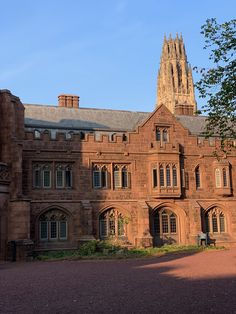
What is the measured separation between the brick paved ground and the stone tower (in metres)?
81.6

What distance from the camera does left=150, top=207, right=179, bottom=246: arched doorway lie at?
30259 mm

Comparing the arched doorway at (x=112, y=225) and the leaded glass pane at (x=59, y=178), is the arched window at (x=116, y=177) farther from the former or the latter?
the leaded glass pane at (x=59, y=178)

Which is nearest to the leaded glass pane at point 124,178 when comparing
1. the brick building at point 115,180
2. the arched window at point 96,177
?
the brick building at point 115,180

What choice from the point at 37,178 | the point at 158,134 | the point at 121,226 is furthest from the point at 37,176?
the point at 158,134

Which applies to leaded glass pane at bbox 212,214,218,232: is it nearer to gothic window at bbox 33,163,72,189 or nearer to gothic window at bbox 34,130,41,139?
gothic window at bbox 33,163,72,189

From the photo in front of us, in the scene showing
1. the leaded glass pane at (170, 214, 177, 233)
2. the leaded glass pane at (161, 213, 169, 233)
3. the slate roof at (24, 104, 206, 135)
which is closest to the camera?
the leaded glass pane at (161, 213, 169, 233)

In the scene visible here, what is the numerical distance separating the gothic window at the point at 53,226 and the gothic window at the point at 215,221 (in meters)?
9.95

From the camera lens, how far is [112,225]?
29.7 m

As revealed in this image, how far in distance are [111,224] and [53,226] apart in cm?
380

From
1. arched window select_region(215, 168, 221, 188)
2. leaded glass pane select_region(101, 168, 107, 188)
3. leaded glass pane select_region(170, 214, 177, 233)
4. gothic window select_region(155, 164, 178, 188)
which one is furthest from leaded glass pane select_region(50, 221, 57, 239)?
arched window select_region(215, 168, 221, 188)

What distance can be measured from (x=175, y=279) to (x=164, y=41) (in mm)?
98224

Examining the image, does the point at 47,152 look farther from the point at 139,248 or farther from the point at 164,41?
the point at 164,41

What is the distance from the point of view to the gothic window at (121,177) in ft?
99.0

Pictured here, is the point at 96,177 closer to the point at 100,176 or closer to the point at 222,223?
the point at 100,176
